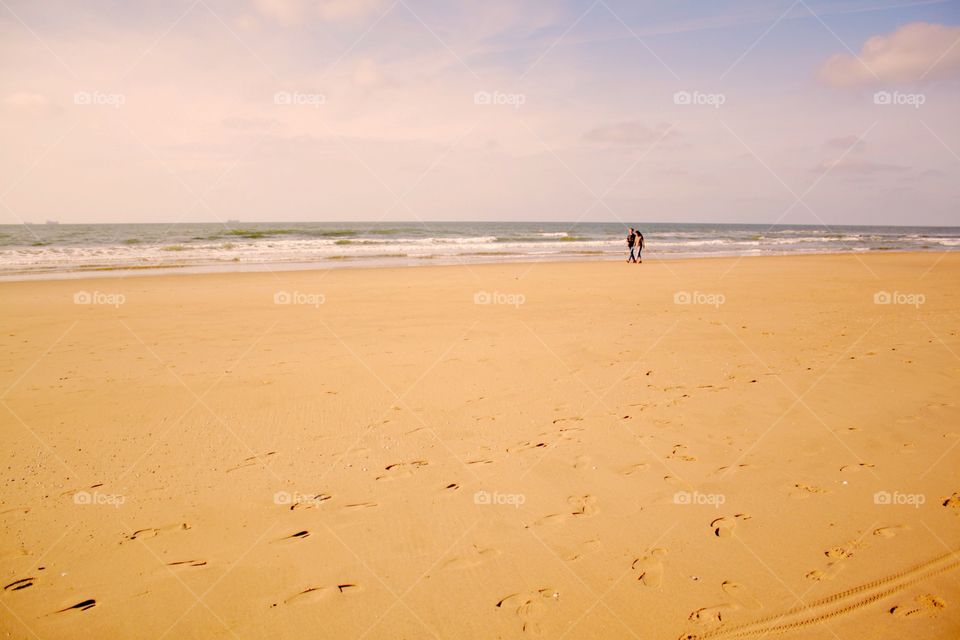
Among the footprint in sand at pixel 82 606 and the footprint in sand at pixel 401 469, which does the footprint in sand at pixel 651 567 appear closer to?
the footprint in sand at pixel 401 469

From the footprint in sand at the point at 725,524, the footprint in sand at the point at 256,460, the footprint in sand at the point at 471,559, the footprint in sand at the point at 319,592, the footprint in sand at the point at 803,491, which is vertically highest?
the footprint in sand at the point at 256,460

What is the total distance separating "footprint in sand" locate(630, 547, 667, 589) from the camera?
3.37 metres

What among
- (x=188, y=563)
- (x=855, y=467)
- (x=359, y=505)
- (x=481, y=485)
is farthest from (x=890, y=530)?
(x=188, y=563)

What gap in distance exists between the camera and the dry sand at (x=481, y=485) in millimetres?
3174

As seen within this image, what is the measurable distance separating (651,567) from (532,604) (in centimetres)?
91

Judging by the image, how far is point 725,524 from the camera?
12.9 feet

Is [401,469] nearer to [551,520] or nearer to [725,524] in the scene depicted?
[551,520]

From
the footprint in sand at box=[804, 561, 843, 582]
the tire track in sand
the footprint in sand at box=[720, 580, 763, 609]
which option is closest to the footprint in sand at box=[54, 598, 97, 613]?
the tire track in sand

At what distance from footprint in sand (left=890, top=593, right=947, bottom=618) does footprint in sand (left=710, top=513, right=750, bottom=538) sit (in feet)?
3.26

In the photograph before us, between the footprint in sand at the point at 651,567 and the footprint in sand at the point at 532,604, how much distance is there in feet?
1.99

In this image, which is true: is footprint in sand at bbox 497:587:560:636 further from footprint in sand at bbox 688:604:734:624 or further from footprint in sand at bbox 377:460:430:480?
footprint in sand at bbox 377:460:430:480

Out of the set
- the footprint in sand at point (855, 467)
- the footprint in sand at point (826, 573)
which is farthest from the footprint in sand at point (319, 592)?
the footprint in sand at point (855, 467)

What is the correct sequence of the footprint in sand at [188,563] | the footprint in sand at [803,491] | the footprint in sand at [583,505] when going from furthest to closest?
the footprint in sand at [803,491] → the footprint in sand at [583,505] → the footprint in sand at [188,563]

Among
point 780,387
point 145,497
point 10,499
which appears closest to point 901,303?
point 780,387
